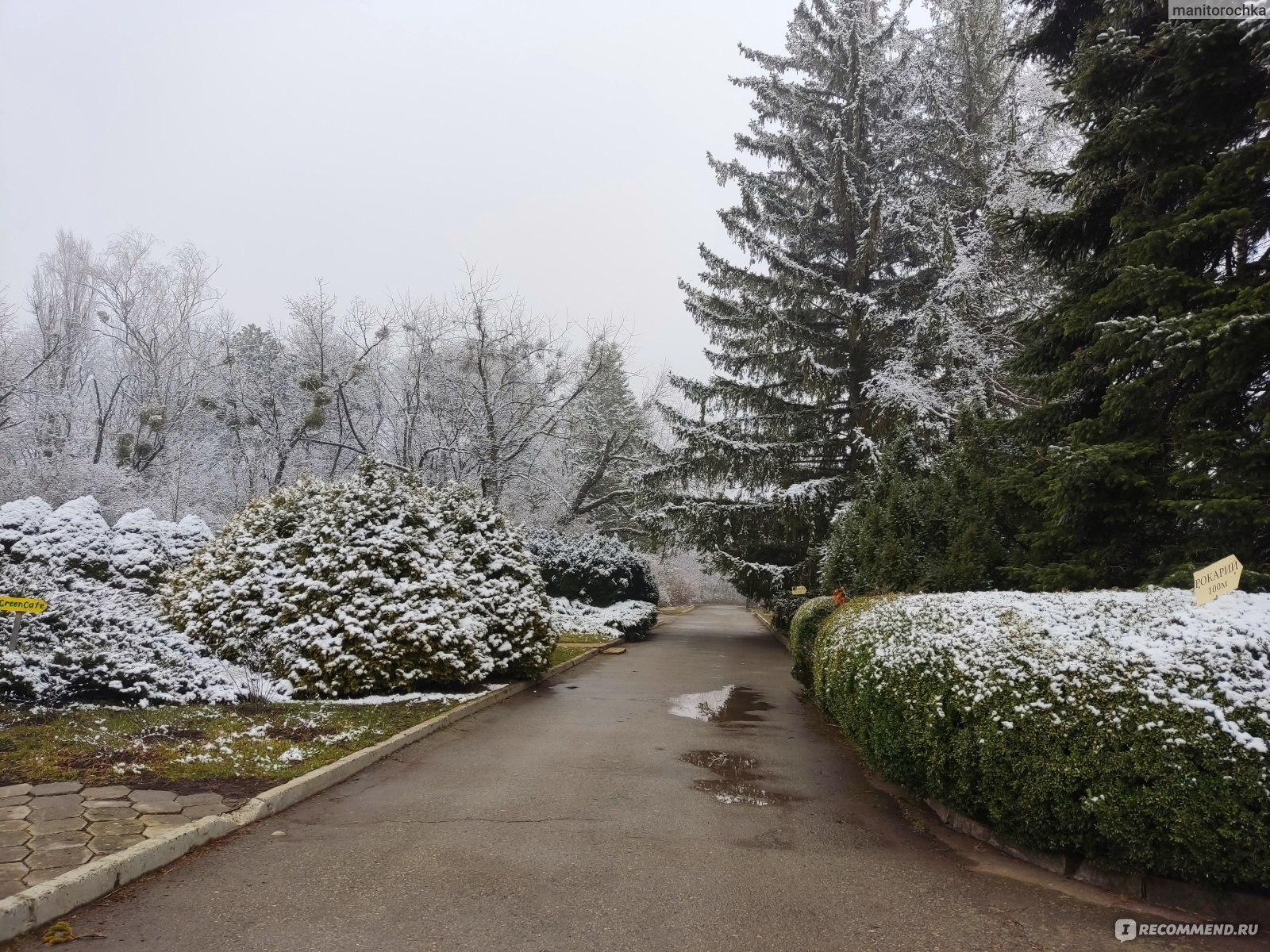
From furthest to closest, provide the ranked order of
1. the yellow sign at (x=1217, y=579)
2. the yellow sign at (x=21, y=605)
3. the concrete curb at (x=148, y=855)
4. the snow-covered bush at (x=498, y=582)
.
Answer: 1. the snow-covered bush at (x=498, y=582)
2. the yellow sign at (x=21, y=605)
3. the yellow sign at (x=1217, y=579)
4. the concrete curb at (x=148, y=855)

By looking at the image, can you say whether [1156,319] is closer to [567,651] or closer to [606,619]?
[567,651]

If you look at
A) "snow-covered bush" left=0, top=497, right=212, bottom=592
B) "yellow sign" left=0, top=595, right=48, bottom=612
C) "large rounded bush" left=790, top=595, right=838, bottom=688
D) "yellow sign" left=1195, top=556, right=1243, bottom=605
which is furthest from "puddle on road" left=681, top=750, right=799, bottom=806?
"snow-covered bush" left=0, top=497, right=212, bottom=592

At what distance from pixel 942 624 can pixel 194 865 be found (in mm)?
4839

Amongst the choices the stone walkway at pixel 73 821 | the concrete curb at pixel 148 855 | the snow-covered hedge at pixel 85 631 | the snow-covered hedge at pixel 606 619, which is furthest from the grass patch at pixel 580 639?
the stone walkway at pixel 73 821

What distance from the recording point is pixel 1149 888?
3.68 meters

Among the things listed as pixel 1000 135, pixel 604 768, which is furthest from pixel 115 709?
pixel 1000 135

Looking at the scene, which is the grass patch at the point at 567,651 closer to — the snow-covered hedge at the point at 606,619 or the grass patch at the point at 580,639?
the grass patch at the point at 580,639

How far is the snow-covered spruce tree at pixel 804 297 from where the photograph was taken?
63.7 feet

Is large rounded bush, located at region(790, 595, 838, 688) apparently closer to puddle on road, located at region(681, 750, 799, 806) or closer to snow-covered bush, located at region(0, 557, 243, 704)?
puddle on road, located at region(681, 750, 799, 806)

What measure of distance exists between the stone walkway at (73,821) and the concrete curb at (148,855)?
0.38 feet

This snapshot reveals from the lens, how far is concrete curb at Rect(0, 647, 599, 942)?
3.12 metres

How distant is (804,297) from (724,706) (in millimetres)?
13345

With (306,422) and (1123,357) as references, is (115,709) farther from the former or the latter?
(306,422)

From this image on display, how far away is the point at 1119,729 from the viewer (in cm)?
362
